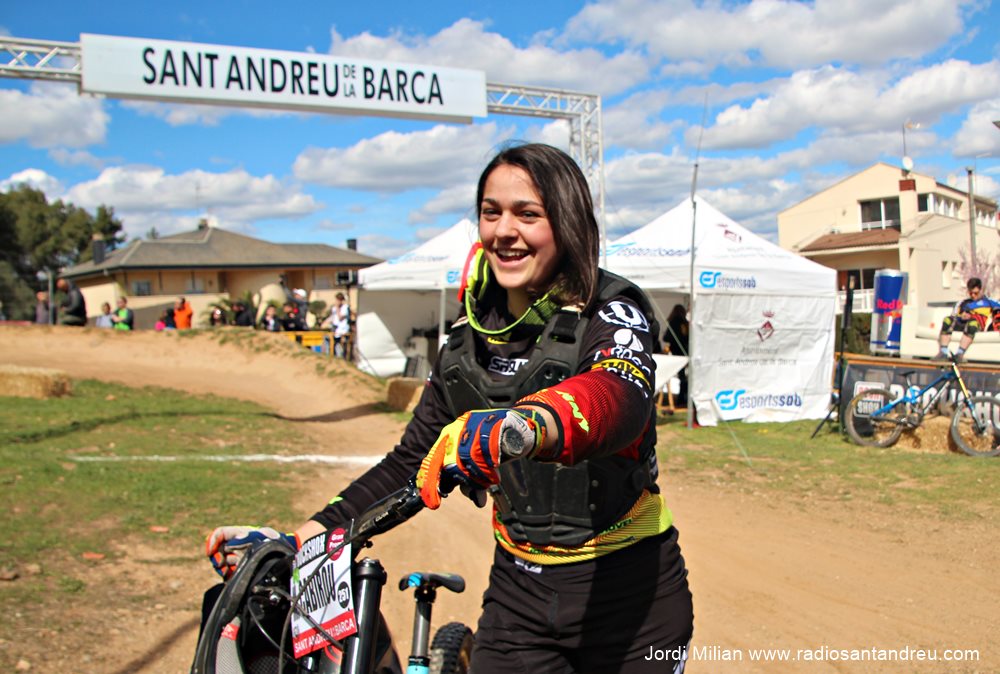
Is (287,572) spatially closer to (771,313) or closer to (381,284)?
(771,313)

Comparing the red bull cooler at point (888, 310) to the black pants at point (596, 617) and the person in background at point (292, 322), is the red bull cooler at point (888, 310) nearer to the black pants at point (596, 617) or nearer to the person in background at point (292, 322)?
the black pants at point (596, 617)

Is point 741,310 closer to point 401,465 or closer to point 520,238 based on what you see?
point 401,465

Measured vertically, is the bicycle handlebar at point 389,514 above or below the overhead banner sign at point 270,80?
below

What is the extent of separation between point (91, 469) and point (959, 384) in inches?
390

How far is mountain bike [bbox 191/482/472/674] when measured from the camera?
1765 mm

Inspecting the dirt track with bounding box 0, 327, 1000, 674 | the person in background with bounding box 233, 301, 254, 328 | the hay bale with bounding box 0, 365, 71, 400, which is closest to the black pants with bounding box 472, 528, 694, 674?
the dirt track with bounding box 0, 327, 1000, 674

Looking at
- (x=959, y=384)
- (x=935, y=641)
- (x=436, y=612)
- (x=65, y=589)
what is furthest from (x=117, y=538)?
(x=959, y=384)

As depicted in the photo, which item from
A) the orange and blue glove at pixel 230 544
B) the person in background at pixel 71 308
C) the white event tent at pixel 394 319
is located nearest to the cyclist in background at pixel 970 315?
the white event tent at pixel 394 319

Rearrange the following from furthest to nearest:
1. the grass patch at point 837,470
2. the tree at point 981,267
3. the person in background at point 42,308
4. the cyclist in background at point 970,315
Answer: the tree at point 981,267
the person in background at point 42,308
the cyclist in background at point 970,315
the grass patch at point 837,470

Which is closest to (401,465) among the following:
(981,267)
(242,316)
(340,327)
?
(340,327)

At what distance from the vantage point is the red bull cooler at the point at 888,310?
12734mm

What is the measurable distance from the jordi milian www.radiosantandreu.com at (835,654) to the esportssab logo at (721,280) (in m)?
9.17

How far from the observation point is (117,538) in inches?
237

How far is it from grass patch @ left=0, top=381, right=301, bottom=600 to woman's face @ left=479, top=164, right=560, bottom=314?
14.0 feet
